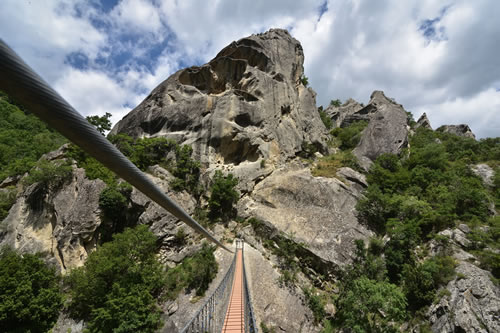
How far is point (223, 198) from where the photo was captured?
1511 cm

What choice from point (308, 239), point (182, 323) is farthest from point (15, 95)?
point (308, 239)

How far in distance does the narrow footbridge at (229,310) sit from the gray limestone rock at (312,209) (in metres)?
4.64

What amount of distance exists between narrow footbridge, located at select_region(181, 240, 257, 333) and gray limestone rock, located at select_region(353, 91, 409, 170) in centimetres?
1602

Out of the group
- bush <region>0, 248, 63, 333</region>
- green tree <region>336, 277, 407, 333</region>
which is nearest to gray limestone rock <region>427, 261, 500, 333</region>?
green tree <region>336, 277, 407, 333</region>

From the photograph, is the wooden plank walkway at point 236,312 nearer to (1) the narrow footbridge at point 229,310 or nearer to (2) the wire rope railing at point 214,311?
(1) the narrow footbridge at point 229,310

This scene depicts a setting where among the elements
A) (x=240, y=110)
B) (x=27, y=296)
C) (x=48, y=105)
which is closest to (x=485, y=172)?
(x=240, y=110)

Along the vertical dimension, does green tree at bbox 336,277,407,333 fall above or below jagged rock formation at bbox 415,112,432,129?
below

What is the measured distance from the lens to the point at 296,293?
389 inches

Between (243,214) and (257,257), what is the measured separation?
376cm

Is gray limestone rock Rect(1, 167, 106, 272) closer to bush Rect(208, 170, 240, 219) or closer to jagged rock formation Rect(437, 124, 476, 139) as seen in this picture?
bush Rect(208, 170, 240, 219)

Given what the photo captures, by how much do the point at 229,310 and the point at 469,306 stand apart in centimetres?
1006

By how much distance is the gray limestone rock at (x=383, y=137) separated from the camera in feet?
67.6

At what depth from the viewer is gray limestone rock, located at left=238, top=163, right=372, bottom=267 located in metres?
11.9

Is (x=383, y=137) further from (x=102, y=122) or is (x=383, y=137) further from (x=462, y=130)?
(x=102, y=122)
